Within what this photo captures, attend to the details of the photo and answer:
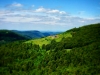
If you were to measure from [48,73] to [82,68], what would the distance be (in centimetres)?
3973

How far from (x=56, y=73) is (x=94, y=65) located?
44.5 meters

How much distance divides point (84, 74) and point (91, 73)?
22.9ft

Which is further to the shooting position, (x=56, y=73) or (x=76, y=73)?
(x=56, y=73)

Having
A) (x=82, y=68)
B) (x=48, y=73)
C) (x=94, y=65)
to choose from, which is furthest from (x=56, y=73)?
(x=94, y=65)

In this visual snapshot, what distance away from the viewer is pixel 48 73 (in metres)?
199

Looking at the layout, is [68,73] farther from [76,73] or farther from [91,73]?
[91,73]

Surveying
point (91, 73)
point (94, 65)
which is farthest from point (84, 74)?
point (94, 65)

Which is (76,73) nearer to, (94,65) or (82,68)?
(82,68)

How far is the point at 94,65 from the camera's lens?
638 ft

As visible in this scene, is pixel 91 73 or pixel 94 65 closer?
pixel 91 73

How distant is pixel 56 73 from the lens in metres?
189

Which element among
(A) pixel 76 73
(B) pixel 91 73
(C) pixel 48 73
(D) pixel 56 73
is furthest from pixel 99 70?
(C) pixel 48 73

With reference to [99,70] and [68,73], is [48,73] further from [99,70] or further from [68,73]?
[99,70]

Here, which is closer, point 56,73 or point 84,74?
point 84,74
